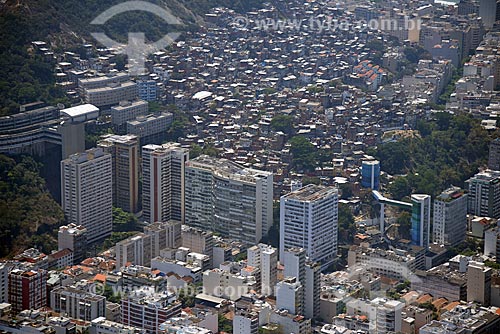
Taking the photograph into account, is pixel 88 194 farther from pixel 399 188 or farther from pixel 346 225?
pixel 399 188

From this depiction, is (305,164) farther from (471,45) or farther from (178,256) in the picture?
(471,45)

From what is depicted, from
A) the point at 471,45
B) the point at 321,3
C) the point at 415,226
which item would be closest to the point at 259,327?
the point at 415,226

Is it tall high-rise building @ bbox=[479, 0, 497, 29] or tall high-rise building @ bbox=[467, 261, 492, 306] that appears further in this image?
tall high-rise building @ bbox=[479, 0, 497, 29]

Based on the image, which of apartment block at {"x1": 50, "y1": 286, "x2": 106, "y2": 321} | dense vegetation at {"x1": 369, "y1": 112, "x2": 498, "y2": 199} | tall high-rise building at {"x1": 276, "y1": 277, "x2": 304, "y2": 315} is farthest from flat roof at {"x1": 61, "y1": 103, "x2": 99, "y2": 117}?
tall high-rise building at {"x1": 276, "y1": 277, "x2": 304, "y2": 315}

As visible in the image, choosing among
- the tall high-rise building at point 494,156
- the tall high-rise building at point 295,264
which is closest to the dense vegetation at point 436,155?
the tall high-rise building at point 494,156

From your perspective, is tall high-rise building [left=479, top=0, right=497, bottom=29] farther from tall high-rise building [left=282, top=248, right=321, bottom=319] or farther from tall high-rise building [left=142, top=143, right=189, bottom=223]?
tall high-rise building [left=282, top=248, right=321, bottom=319]

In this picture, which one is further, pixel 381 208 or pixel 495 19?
pixel 495 19
